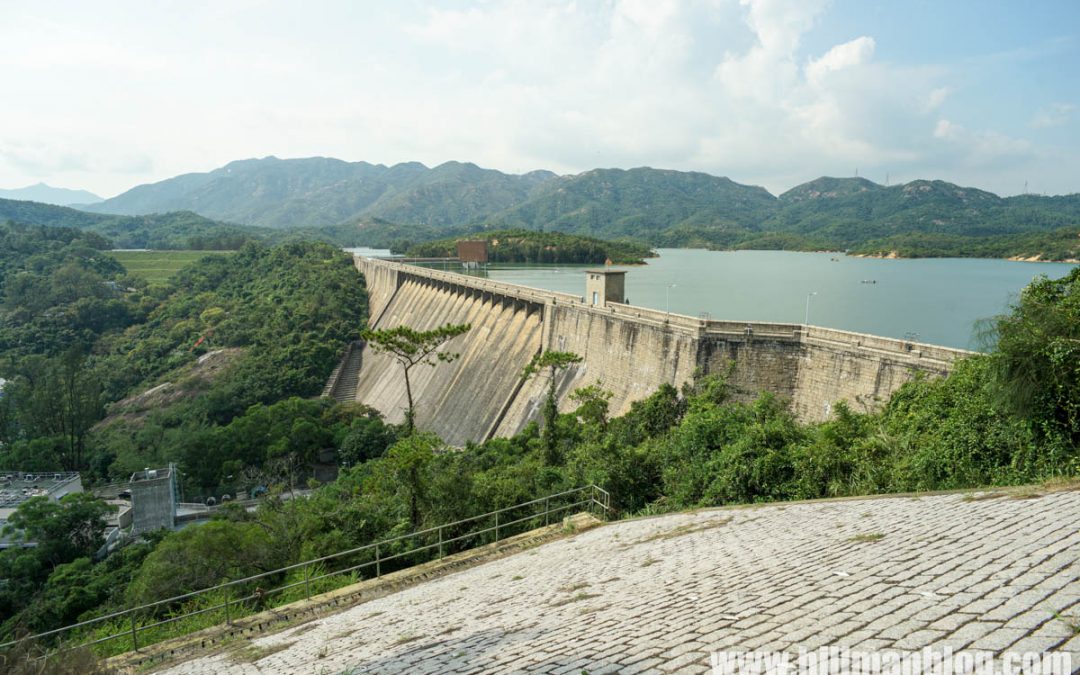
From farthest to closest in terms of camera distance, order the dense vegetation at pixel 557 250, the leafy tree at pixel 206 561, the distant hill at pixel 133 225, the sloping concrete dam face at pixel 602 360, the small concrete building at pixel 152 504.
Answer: the distant hill at pixel 133 225 < the dense vegetation at pixel 557 250 < the small concrete building at pixel 152 504 < the sloping concrete dam face at pixel 602 360 < the leafy tree at pixel 206 561

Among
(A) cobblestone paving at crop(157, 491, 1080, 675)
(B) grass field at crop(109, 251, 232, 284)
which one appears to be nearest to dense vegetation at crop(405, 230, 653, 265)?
(B) grass field at crop(109, 251, 232, 284)

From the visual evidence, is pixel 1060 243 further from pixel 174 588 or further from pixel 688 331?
pixel 174 588

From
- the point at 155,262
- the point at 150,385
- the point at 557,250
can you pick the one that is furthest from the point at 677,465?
the point at 155,262

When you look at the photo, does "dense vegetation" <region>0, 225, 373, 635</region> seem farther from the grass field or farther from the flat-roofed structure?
the grass field

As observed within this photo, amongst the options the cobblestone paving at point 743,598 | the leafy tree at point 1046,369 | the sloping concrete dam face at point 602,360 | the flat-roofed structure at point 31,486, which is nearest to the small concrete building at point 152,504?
the flat-roofed structure at point 31,486

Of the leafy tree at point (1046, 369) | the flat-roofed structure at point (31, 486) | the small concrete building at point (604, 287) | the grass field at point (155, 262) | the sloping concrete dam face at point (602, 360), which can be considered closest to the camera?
the leafy tree at point (1046, 369)

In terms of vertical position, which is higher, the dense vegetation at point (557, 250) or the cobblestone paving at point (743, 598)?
the dense vegetation at point (557, 250)

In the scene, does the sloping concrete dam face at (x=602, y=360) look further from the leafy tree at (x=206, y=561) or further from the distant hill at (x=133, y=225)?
the distant hill at (x=133, y=225)
